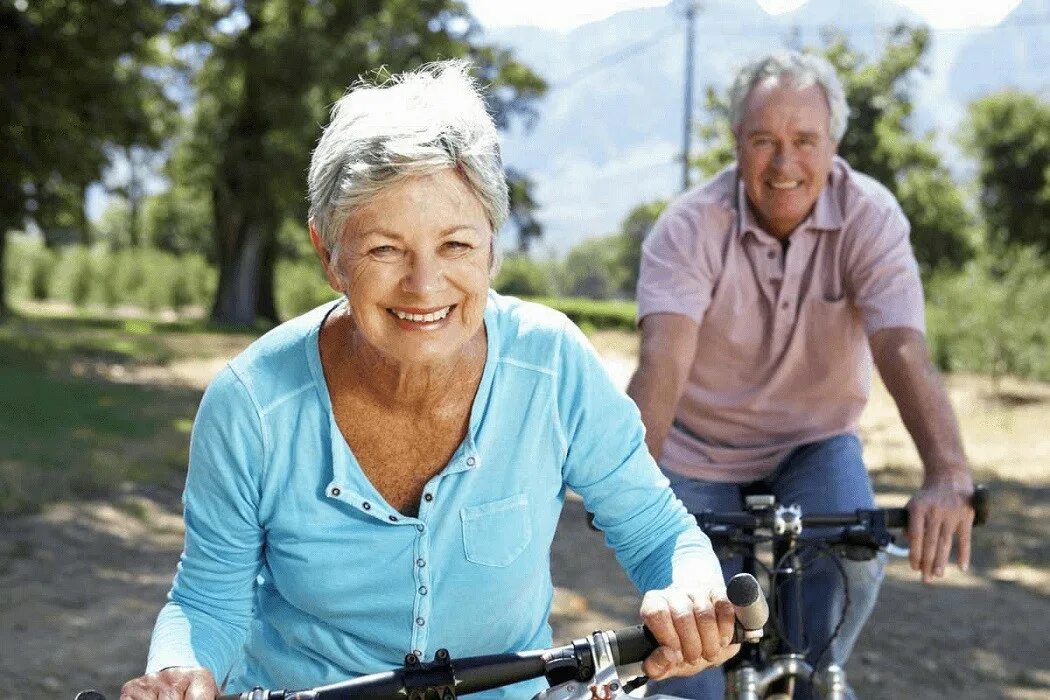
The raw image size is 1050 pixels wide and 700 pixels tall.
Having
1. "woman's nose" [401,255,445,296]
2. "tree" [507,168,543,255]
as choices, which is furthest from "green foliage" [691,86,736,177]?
"tree" [507,168,543,255]

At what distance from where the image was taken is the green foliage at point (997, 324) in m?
15.5

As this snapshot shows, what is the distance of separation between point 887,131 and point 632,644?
674 inches

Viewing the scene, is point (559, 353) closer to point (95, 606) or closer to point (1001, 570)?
point (95, 606)

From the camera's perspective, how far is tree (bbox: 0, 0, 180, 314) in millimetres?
15344

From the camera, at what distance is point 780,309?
359 cm

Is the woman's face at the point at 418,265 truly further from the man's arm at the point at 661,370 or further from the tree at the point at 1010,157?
the tree at the point at 1010,157

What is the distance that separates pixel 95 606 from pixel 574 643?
489 centimetres

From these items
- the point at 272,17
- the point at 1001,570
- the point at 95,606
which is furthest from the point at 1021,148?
the point at 95,606

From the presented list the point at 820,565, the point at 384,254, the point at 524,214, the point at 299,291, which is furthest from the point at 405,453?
the point at 299,291

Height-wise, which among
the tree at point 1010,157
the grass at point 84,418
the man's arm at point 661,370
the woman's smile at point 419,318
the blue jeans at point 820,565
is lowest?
the grass at point 84,418

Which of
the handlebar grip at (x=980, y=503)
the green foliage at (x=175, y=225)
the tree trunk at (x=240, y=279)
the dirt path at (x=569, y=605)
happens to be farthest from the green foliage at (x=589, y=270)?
the handlebar grip at (x=980, y=503)

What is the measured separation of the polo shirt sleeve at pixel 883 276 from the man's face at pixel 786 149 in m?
0.16

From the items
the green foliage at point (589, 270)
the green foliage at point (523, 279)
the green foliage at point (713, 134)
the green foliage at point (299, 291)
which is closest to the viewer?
the green foliage at point (713, 134)

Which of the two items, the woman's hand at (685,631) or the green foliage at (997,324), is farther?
the green foliage at (997,324)
